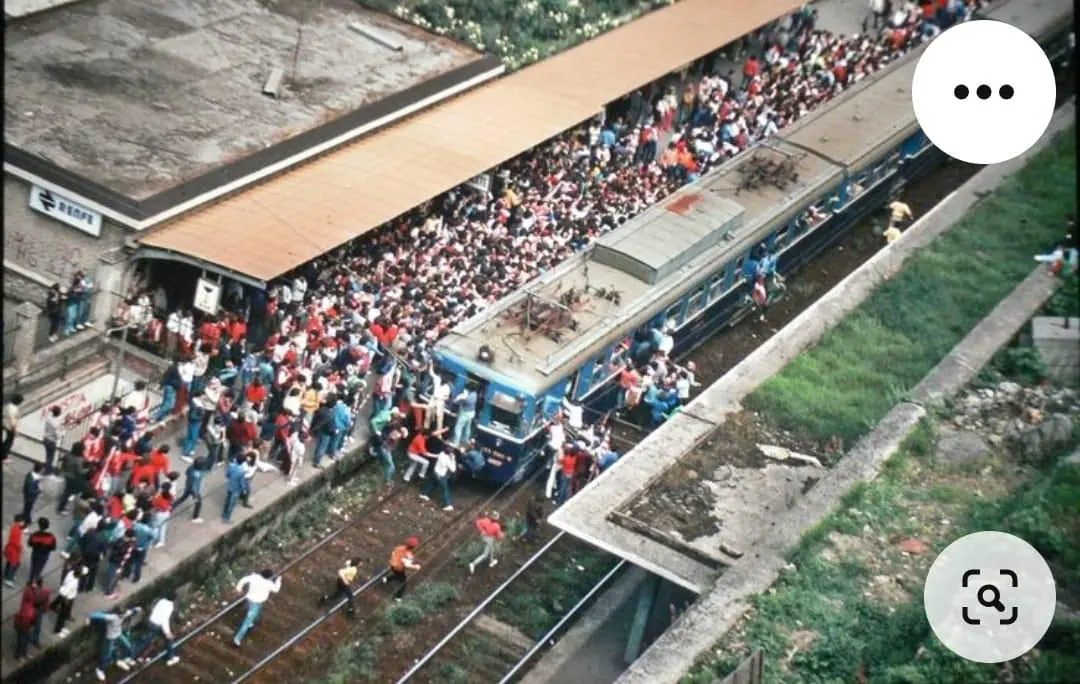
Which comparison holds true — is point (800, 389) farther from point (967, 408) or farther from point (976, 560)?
point (976, 560)

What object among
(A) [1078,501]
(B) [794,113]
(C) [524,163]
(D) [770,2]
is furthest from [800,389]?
(D) [770,2]

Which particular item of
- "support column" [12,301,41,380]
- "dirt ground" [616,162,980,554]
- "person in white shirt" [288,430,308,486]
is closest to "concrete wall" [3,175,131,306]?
"support column" [12,301,41,380]

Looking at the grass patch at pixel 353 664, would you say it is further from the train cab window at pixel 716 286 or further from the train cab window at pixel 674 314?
the train cab window at pixel 716 286

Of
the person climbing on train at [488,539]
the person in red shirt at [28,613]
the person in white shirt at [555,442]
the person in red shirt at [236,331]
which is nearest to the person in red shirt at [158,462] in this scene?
the person in red shirt at [28,613]

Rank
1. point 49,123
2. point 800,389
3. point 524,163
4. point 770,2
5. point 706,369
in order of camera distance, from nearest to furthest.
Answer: point 800,389 → point 49,123 → point 706,369 → point 524,163 → point 770,2

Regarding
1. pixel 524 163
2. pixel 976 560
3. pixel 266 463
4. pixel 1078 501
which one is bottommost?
pixel 266 463

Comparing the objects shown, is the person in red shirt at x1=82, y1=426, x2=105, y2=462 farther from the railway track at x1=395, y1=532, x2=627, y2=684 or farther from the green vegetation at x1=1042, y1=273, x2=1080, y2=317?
the green vegetation at x1=1042, y1=273, x2=1080, y2=317
